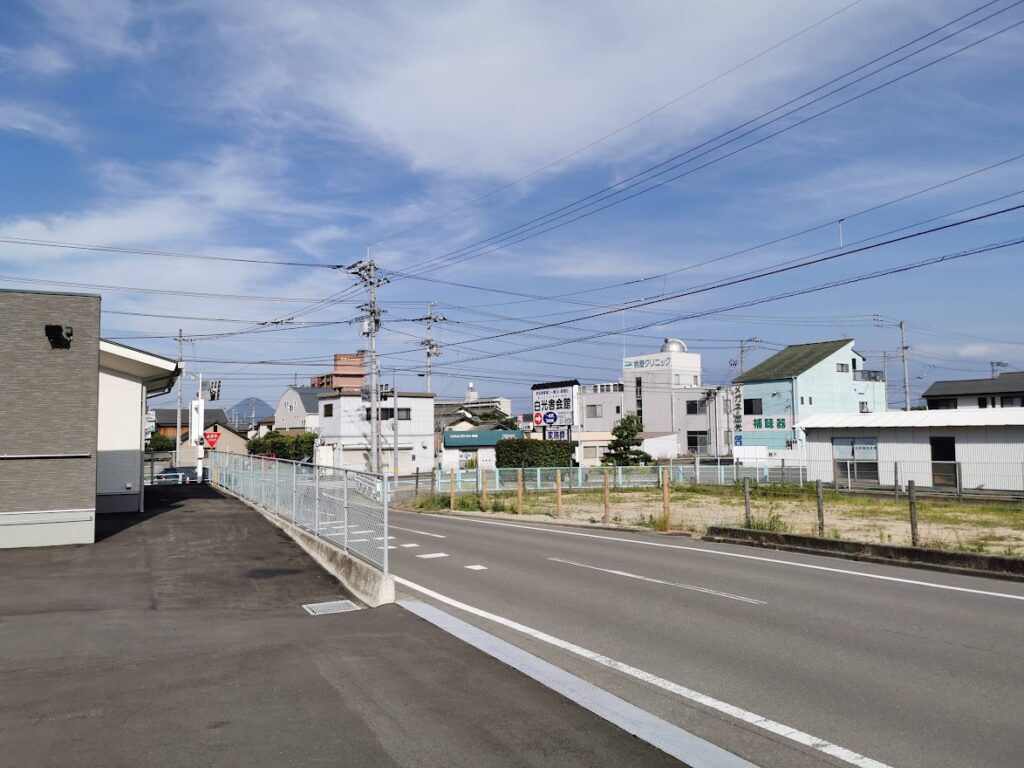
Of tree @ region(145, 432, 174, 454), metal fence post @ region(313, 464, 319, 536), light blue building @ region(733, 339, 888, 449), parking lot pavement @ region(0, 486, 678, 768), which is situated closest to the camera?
parking lot pavement @ region(0, 486, 678, 768)

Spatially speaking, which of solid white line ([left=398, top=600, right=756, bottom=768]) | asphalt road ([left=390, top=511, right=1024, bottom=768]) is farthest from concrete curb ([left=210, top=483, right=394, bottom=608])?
solid white line ([left=398, top=600, right=756, bottom=768])

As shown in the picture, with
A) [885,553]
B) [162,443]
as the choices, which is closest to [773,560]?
[885,553]

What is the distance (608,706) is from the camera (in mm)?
6137

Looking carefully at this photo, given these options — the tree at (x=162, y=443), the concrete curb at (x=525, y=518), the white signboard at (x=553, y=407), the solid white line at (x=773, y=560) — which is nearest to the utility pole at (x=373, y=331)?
the concrete curb at (x=525, y=518)

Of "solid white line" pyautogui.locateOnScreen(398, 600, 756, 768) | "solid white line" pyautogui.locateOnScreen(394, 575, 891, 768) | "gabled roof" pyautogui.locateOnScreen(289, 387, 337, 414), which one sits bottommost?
"solid white line" pyautogui.locateOnScreen(394, 575, 891, 768)

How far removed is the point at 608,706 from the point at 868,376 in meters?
69.3

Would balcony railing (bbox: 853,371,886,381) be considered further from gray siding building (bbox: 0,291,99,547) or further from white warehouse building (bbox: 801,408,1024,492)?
gray siding building (bbox: 0,291,99,547)

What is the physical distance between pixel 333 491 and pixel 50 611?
4.80 metres

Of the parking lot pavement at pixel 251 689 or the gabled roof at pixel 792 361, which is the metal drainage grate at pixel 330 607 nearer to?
the parking lot pavement at pixel 251 689

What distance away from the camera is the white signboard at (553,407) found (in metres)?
64.9

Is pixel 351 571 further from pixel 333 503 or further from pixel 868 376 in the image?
pixel 868 376

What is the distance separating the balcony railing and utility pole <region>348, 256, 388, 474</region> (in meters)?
44.5

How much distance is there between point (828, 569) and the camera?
1356 cm

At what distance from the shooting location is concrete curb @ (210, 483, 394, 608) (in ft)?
33.4
